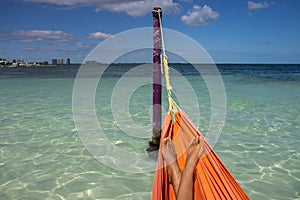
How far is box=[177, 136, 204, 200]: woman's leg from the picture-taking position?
206 cm

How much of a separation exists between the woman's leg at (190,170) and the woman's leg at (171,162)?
0.31 feet

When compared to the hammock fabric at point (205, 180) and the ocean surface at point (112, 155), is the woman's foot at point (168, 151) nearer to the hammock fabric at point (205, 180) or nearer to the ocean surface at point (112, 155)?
the hammock fabric at point (205, 180)

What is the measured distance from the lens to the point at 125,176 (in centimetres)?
368

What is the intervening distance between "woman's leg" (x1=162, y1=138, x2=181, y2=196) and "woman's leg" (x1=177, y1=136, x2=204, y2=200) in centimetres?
10

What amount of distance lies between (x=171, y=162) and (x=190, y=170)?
0.28 metres

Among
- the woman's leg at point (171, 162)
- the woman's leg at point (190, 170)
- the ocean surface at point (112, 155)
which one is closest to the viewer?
the woman's leg at point (190, 170)

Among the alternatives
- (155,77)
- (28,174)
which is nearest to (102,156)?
(28,174)

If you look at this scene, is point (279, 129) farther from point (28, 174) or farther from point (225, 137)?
point (28, 174)

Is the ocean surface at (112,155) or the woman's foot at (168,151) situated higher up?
the woman's foot at (168,151)

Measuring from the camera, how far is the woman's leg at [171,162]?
2.27 meters

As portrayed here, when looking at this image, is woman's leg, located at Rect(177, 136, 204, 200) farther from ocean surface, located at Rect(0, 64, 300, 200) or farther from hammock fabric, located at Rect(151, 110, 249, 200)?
ocean surface, located at Rect(0, 64, 300, 200)

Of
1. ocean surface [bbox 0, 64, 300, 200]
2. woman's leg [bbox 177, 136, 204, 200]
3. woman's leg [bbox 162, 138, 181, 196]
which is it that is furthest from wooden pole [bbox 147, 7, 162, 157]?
woman's leg [bbox 177, 136, 204, 200]

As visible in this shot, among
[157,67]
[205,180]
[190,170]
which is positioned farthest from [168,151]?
[157,67]

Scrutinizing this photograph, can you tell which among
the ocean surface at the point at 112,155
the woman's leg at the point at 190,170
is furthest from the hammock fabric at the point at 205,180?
the ocean surface at the point at 112,155
